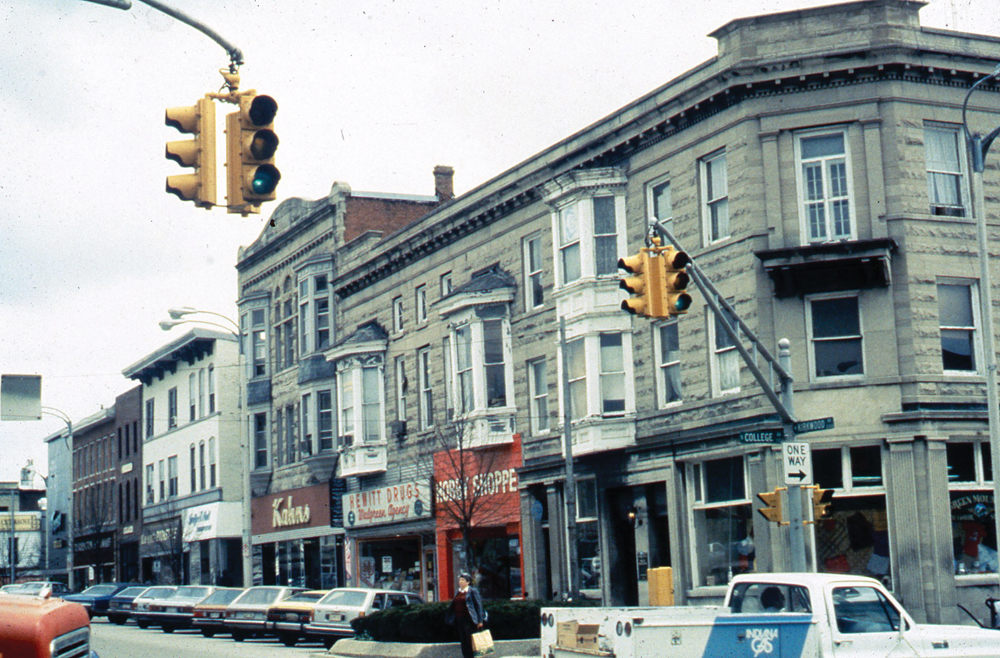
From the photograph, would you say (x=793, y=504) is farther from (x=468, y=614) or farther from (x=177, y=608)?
(x=177, y=608)

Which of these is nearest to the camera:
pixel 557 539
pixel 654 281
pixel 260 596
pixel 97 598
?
pixel 654 281

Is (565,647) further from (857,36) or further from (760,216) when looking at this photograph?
(857,36)

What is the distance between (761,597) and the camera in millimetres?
15617

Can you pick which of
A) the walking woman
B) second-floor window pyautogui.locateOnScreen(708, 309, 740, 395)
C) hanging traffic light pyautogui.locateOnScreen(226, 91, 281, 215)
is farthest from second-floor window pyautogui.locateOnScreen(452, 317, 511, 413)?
Answer: hanging traffic light pyautogui.locateOnScreen(226, 91, 281, 215)

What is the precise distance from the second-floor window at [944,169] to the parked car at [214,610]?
19.7 m

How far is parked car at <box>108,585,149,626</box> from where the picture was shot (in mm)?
44844

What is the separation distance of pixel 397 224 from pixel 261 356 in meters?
8.83

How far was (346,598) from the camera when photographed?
3153 centimetres

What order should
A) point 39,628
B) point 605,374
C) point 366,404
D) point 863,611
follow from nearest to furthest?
point 39,628 → point 863,611 → point 605,374 → point 366,404

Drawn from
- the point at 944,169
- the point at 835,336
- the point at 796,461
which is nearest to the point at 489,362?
the point at 835,336

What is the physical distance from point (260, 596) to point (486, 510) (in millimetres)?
7250

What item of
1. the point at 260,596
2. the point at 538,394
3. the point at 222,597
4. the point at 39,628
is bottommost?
the point at 222,597

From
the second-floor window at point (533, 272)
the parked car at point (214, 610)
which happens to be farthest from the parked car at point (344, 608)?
the second-floor window at point (533, 272)

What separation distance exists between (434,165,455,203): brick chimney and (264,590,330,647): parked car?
22303 millimetres
